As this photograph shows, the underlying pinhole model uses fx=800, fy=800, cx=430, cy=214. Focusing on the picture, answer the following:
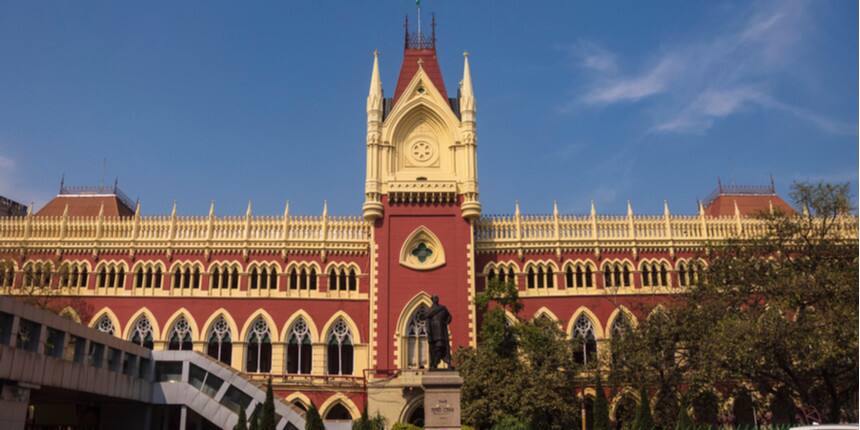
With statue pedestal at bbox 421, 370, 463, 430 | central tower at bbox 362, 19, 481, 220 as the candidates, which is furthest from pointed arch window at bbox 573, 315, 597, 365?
statue pedestal at bbox 421, 370, 463, 430

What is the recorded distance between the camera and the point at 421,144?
152 ft

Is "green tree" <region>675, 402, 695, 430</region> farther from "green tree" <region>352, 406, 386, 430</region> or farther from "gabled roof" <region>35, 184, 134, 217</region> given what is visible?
"gabled roof" <region>35, 184, 134, 217</region>

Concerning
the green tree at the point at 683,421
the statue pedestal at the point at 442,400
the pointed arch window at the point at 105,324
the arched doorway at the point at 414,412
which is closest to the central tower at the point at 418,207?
the arched doorway at the point at 414,412

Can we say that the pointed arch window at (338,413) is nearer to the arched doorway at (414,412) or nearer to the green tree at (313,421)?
the arched doorway at (414,412)

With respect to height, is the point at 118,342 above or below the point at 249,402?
above

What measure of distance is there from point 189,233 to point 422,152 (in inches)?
556

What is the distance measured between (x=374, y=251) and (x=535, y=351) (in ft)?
35.7

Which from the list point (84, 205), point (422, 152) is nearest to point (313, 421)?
point (422, 152)

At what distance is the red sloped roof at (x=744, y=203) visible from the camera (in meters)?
50.9

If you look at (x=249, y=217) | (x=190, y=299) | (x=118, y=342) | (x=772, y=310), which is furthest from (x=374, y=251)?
(x=772, y=310)

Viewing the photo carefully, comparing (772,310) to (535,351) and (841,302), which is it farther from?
(535,351)

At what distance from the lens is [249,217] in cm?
4588

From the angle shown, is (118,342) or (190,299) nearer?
(118,342)

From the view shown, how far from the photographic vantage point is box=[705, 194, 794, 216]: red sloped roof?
167ft
